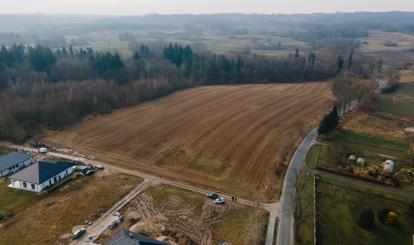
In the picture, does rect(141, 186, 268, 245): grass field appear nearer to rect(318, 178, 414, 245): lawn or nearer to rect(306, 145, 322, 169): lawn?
rect(318, 178, 414, 245): lawn

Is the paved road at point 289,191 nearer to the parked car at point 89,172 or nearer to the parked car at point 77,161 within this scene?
the parked car at point 89,172

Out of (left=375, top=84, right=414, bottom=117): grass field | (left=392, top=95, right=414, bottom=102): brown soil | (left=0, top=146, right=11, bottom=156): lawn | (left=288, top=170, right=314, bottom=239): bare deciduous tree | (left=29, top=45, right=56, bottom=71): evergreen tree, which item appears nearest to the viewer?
(left=288, top=170, right=314, bottom=239): bare deciduous tree

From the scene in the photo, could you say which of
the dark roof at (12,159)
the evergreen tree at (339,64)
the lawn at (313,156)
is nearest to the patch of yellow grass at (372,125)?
the lawn at (313,156)

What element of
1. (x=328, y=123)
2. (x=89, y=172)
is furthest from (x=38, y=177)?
(x=328, y=123)

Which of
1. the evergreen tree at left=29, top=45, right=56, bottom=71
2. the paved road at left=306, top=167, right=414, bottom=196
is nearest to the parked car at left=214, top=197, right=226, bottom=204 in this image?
the paved road at left=306, top=167, right=414, bottom=196

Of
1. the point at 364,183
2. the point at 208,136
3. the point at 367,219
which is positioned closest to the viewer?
the point at 367,219

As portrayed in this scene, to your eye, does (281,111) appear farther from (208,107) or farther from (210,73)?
(210,73)

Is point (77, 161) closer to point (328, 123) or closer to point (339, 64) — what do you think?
point (328, 123)
